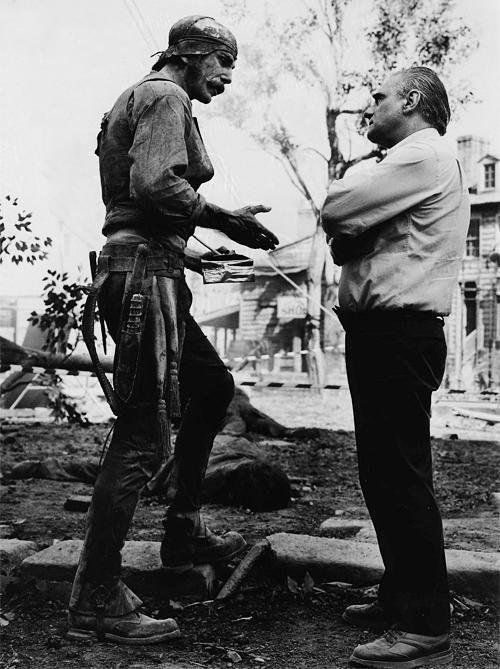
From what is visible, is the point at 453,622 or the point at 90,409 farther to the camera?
the point at 90,409

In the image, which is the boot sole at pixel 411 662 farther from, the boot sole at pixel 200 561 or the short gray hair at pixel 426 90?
the short gray hair at pixel 426 90

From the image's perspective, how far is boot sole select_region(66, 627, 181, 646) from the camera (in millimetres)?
2592

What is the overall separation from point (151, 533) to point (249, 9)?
15.9 meters

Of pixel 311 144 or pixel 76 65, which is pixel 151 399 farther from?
pixel 311 144

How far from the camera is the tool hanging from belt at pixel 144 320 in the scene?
2.73 m

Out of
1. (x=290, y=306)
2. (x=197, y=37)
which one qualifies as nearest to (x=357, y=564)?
(x=197, y=37)

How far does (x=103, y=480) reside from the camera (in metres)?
2.69

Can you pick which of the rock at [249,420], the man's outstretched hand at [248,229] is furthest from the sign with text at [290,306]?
the man's outstretched hand at [248,229]

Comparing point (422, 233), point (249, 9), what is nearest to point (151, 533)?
point (422, 233)

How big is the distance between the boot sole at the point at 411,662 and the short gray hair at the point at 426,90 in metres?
1.83

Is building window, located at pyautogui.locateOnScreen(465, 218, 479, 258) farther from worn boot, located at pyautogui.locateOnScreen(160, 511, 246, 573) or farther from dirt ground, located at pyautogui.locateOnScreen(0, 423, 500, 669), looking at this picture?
worn boot, located at pyautogui.locateOnScreen(160, 511, 246, 573)

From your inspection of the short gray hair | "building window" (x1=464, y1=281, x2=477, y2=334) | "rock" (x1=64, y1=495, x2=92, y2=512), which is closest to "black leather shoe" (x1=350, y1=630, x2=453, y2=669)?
the short gray hair

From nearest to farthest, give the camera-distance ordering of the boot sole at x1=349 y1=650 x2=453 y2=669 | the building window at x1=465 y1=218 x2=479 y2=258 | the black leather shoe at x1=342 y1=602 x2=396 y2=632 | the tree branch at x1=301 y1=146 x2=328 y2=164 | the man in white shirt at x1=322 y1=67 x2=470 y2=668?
the boot sole at x1=349 y1=650 x2=453 y2=669 < the man in white shirt at x1=322 y1=67 x2=470 y2=668 < the black leather shoe at x1=342 y1=602 x2=396 y2=632 < the tree branch at x1=301 y1=146 x2=328 y2=164 < the building window at x1=465 y1=218 x2=479 y2=258

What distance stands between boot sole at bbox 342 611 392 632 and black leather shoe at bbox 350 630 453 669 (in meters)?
0.23
